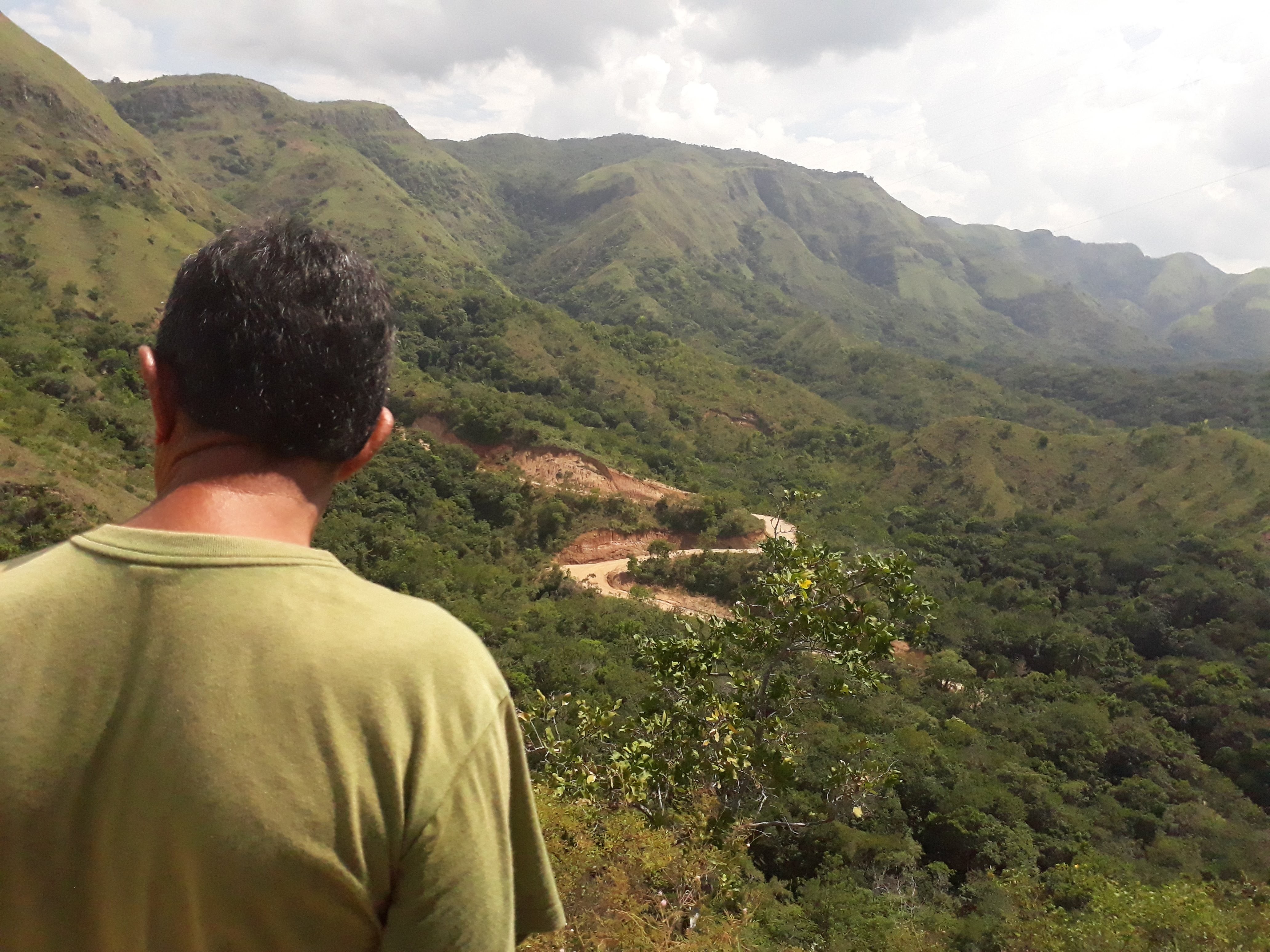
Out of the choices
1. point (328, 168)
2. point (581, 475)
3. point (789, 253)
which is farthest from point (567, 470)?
point (789, 253)

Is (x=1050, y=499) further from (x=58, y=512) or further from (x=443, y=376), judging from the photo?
(x=58, y=512)

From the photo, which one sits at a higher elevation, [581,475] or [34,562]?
[34,562]

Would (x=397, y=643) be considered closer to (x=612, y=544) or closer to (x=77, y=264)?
(x=612, y=544)

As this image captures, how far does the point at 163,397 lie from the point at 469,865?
0.94 m

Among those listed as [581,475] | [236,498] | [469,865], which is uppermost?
[236,498]

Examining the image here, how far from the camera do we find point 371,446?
145 centimetres

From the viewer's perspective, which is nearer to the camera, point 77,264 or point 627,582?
point 627,582

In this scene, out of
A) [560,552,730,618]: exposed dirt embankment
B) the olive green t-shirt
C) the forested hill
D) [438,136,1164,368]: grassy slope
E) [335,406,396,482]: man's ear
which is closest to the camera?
the olive green t-shirt

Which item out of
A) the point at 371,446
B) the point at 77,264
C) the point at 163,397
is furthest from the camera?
the point at 77,264

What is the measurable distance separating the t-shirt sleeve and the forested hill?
84 centimetres

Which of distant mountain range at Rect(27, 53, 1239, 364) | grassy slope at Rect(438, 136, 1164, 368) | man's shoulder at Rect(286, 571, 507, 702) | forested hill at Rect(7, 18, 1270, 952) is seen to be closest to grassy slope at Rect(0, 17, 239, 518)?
forested hill at Rect(7, 18, 1270, 952)

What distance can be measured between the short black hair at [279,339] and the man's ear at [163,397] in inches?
0.6

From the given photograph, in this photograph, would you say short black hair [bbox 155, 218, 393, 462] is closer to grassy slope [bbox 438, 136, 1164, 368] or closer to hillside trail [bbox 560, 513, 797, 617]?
hillside trail [bbox 560, 513, 797, 617]

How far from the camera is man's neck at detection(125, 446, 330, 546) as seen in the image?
1.14m
